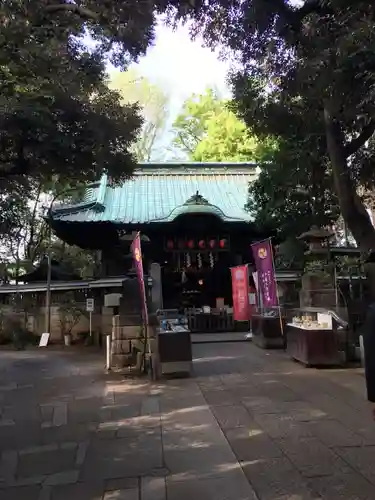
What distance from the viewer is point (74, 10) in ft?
21.5

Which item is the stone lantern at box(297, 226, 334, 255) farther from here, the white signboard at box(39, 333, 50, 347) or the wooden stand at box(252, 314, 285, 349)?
the white signboard at box(39, 333, 50, 347)

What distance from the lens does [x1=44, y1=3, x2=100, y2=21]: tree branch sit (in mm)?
6308

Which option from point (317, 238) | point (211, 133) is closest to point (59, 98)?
point (317, 238)

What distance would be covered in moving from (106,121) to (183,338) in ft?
17.1

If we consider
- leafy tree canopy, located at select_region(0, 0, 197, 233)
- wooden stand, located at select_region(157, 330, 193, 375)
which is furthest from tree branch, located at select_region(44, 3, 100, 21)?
wooden stand, located at select_region(157, 330, 193, 375)

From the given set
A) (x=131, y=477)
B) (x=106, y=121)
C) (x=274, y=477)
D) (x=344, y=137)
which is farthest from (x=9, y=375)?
(x=344, y=137)

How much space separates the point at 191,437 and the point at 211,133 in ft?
74.3

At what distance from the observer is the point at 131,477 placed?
4.29m

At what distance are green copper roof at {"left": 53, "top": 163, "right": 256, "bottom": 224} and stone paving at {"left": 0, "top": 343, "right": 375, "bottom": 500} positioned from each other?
8.91 meters

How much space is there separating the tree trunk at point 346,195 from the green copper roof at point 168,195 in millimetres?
8022

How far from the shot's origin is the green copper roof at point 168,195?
17.6 metres

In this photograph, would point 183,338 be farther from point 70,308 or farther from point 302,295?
point 70,308

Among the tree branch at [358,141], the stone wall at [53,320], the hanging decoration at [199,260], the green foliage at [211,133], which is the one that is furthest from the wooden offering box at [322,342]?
the green foliage at [211,133]

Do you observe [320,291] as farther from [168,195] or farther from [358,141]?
[168,195]
